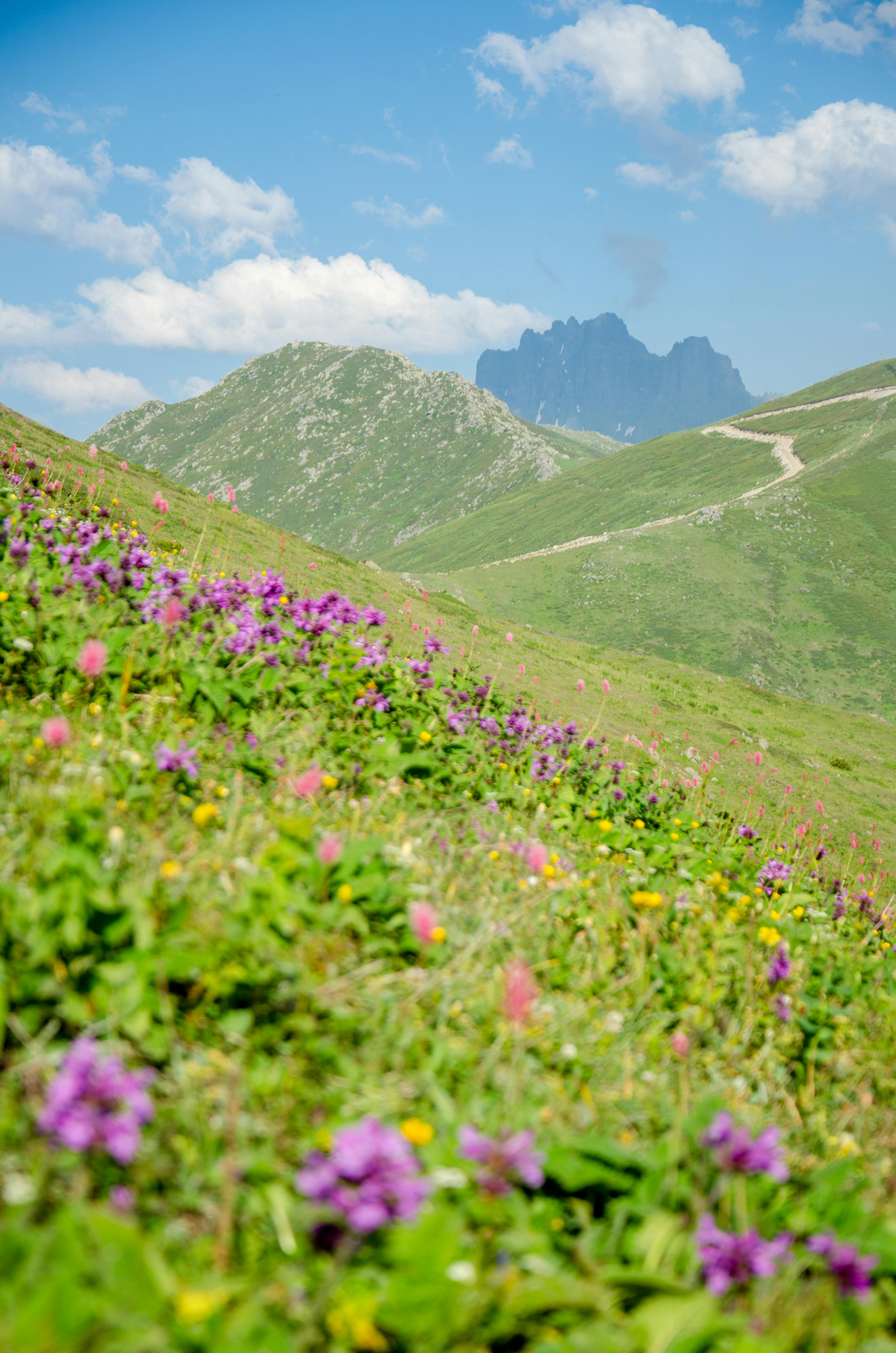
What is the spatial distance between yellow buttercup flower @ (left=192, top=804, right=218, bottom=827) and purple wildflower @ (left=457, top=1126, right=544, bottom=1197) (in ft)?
7.11

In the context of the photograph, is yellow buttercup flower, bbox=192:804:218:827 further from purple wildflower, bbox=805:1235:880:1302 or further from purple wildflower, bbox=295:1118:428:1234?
purple wildflower, bbox=805:1235:880:1302

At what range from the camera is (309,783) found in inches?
143

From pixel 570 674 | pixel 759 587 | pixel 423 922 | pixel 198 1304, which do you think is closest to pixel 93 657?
pixel 423 922

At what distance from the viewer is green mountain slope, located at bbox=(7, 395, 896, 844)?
17688 mm

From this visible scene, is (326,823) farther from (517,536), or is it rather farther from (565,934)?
(517,536)

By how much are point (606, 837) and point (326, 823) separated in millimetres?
2824

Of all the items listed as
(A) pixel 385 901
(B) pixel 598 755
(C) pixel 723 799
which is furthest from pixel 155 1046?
(C) pixel 723 799

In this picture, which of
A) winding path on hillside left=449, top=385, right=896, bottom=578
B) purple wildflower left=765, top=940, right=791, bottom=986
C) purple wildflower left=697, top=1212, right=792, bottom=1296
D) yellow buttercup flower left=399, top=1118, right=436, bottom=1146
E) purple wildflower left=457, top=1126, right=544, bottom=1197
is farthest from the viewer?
winding path on hillside left=449, top=385, right=896, bottom=578

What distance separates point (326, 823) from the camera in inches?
180

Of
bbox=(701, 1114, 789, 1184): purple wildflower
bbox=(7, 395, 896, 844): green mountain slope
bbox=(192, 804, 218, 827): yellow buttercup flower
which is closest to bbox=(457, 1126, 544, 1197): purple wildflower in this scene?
bbox=(701, 1114, 789, 1184): purple wildflower

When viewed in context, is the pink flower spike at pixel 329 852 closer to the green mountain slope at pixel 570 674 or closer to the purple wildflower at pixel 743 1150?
the purple wildflower at pixel 743 1150

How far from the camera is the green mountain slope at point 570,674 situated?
1769 centimetres

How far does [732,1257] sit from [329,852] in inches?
75.0

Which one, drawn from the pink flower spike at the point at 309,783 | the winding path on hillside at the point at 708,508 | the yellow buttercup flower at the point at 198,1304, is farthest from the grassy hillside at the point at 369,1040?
the winding path on hillside at the point at 708,508
